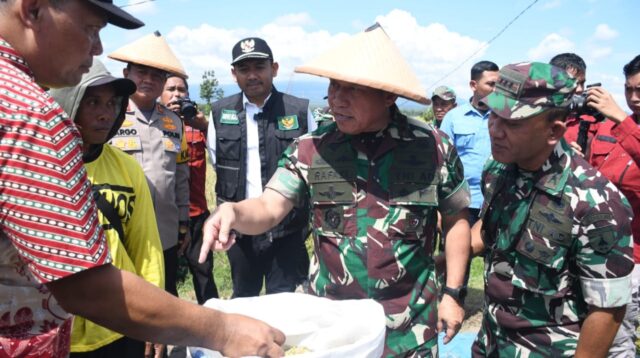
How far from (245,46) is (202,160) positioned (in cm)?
114

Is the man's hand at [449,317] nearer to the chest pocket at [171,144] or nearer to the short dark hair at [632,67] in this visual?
the chest pocket at [171,144]

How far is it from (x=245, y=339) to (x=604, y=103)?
2.69 meters

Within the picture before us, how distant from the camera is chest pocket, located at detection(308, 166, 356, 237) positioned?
2084mm

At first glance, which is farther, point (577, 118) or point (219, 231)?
point (577, 118)

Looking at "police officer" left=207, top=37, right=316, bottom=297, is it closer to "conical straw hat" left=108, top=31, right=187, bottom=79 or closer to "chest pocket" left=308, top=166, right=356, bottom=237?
"conical straw hat" left=108, top=31, right=187, bottom=79

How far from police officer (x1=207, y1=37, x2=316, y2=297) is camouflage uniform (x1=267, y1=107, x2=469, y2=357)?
64.5 inches

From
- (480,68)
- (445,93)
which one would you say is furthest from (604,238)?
(445,93)

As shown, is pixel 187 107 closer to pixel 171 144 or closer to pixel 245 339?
pixel 171 144

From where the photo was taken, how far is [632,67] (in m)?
3.20

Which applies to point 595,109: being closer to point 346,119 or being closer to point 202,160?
point 346,119

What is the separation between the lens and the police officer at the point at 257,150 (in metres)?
3.84

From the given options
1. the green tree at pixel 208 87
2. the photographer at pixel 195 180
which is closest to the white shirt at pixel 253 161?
the photographer at pixel 195 180

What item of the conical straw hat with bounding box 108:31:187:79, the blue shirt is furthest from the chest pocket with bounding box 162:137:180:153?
the blue shirt

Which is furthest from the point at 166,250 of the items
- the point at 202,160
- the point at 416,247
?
the point at 416,247
